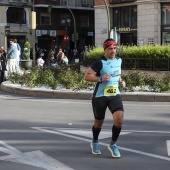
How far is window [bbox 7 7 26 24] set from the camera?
55.3 m

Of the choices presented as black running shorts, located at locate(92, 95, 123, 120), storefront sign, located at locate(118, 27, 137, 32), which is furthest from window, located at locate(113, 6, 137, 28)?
black running shorts, located at locate(92, 95, 123, 120)

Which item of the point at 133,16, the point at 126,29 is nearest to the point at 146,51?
the point at 133,16

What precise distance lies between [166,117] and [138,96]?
3.52m

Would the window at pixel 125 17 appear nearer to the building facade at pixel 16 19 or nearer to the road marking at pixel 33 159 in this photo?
the building facade at pixel 16 19

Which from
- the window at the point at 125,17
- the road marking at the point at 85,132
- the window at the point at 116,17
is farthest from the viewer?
the window at the point at 116,17

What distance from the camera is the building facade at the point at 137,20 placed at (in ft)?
126

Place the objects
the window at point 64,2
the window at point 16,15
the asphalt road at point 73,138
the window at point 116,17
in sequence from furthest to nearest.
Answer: the window at point 64,2
the window at point 16,15
the window at point 116,17
the asphalt road at point 73,138

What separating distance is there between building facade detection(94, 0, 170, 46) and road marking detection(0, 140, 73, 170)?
28.2 metres

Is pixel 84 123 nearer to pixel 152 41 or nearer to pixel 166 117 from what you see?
pixel 166 117

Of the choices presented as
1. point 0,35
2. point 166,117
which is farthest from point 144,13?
point 166,117

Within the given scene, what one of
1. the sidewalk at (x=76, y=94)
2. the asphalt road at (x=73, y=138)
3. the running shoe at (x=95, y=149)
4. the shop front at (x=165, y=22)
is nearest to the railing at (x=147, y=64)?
the sidewalk at (x=76, y=94)

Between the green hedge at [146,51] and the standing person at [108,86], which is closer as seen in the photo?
the standing person at [108,86]

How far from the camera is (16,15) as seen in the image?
55.8 meters

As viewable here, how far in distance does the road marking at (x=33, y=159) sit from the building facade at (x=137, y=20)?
92.4ft
